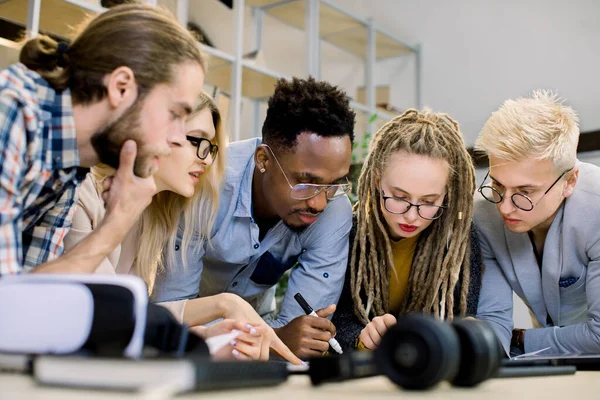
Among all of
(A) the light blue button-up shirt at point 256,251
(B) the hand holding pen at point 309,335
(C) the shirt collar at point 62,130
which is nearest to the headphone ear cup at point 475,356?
(C) the shirt collar at point 62,130

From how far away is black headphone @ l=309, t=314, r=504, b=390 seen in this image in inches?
23.7

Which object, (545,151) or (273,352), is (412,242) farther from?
(273,352)

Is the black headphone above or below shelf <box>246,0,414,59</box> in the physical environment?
below

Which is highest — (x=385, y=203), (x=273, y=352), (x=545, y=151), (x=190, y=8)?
(x=190, y=8)

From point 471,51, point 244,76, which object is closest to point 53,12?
point 244,76

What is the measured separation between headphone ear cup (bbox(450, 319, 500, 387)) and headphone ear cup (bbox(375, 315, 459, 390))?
0.11ft

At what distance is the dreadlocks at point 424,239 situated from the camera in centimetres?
185

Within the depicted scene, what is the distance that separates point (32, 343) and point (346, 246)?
4.45 ft

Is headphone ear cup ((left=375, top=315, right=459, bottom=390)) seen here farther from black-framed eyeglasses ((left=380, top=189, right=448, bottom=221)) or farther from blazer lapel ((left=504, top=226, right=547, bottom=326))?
blazer lapel ((left=504, top=226, right=547, bottom=326))

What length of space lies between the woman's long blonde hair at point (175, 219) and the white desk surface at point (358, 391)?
1077mm

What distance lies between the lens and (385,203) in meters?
1.81

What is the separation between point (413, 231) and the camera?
181 centimetres

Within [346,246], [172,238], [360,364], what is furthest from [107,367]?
[346,246]

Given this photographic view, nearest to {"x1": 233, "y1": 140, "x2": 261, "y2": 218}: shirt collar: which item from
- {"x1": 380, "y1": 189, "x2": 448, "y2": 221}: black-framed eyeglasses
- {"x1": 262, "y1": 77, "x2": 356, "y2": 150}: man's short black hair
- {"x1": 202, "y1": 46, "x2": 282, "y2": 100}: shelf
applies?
{"x1": 262, "y1": 77, "x2": 356, "y2": 150}: man's short black hair
